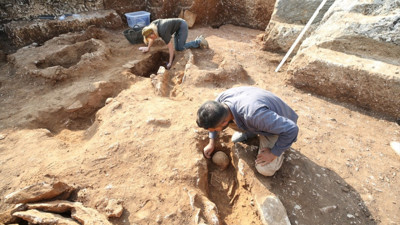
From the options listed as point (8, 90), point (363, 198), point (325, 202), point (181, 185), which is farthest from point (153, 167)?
point (8, 90)

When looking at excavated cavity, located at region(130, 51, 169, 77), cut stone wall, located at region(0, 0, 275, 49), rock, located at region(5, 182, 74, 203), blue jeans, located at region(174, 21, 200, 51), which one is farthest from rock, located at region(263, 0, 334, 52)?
rock, located at region(5, 182, 74, 203)

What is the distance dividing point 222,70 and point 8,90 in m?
3.52

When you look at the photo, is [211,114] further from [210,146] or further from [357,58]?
[357,58]

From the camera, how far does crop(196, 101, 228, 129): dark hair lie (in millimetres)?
1868

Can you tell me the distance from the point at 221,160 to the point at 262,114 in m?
0.90

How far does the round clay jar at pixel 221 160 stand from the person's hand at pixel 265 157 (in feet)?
1.41

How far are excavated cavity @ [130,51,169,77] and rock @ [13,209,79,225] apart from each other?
3.11 metres

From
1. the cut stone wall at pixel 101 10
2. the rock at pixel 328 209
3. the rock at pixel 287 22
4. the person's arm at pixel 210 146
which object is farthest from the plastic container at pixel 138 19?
the rock at pixel 328 209

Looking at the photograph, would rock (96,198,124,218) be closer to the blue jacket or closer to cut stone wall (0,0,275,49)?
the blue jacket

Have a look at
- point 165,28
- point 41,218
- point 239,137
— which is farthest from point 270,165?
point 165,28

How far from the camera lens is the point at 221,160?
2537mm

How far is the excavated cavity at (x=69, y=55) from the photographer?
174 inches

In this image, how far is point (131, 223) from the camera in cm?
188

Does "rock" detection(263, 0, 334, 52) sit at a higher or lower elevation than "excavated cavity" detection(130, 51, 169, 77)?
higher
